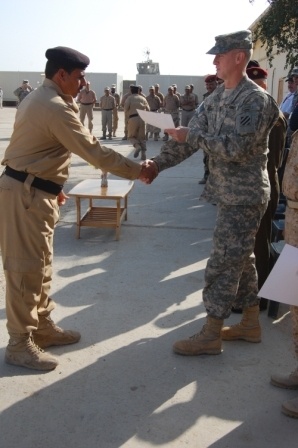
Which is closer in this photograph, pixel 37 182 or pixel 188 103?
pixel 37 182

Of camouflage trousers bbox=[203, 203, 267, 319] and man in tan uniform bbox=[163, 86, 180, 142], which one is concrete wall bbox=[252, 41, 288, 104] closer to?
man in tan uniform bbox=[163, 86, 180, 142]

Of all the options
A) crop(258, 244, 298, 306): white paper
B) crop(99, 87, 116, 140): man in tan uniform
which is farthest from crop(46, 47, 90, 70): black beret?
crop(99, 87, 116, 140): man in tan uniform

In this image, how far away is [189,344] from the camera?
3344 millimetres

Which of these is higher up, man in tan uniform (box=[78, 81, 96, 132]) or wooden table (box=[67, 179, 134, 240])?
man in tan uniform (box=[78, 81, 96, 132])

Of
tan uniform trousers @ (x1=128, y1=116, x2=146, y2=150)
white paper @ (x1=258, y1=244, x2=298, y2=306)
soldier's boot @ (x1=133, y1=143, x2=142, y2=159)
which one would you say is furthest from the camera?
soldier's boot @ (x1=133, y1=143, x2=142, y2=159)

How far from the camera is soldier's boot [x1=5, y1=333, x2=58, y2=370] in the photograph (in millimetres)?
3100

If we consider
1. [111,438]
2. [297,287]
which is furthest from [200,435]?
[297,287]

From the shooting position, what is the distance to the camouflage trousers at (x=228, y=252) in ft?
10.3

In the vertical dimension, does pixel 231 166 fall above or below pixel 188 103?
below

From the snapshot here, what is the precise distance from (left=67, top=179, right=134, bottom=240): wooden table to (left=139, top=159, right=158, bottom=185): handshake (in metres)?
2.36

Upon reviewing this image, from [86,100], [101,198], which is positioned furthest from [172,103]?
[101,198]

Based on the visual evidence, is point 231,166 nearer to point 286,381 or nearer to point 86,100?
point 286,381

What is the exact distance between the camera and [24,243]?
295 centimetres

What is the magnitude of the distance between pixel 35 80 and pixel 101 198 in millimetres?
34595
